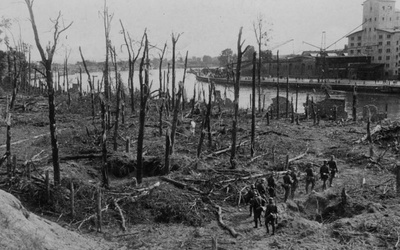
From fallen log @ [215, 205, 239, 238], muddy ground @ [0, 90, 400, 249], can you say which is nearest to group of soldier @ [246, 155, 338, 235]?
muddy ground @ [0, 90, 400, 249]

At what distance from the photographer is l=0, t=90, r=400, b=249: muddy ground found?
11.7m

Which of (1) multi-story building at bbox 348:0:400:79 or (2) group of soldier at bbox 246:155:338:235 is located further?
(1) multi-story building at bbox 348:0:400:79

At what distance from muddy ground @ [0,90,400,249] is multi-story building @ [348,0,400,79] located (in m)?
60.9

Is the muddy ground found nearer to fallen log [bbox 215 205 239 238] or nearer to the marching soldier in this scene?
fallen log [bbox 215 205 239 238]

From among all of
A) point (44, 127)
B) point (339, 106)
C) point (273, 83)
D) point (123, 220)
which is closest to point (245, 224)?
point (123, 220)

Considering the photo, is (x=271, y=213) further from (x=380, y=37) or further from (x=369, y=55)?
(x=380, y=37)

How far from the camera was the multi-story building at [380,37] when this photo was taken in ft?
254

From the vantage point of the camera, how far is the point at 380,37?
8012 centimetres

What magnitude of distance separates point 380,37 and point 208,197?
3051 inches

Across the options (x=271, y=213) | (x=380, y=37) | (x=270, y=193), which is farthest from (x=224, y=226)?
(x=380, y=37)

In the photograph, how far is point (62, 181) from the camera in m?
14.2

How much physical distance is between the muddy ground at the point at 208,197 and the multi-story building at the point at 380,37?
200 feet

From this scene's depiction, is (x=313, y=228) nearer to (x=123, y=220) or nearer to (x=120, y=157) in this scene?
(x=123, y=220)

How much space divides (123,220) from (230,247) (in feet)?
11.3
